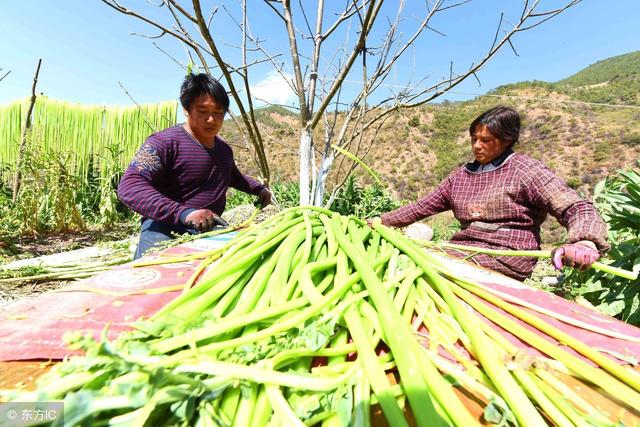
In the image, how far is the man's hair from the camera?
197 centimetres

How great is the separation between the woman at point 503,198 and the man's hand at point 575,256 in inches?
12.8

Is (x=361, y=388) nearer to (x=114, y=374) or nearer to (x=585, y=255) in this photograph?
(x=114, y=374)

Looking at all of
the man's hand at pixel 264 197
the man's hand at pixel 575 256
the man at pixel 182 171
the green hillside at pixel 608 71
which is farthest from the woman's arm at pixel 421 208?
the green hillside at pixel 608 71

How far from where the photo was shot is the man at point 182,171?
1.78 metres

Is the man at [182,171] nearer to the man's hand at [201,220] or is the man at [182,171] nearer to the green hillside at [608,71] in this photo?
the man's hand at [201,220]

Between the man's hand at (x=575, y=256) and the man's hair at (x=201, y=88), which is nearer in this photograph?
the man's hand at (x=575, y=256)

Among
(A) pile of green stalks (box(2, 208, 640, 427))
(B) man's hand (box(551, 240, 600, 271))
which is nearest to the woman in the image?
(B) man's hand (box(551, 240, 600, 271))

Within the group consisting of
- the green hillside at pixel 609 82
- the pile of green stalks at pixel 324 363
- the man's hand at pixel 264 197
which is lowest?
the pile of green stalks at pixel 324 363

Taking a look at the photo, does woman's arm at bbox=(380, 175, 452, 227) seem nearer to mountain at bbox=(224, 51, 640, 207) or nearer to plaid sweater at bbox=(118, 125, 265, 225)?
plaid sweater at bbox=(118, 125, 265, 225)

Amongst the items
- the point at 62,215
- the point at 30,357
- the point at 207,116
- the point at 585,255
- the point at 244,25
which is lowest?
the point at 62,215

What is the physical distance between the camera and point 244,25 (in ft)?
7.06

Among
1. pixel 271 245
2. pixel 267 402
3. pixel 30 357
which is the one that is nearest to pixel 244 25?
pixel 271 245

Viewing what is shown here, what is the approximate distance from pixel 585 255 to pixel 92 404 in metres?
1.60

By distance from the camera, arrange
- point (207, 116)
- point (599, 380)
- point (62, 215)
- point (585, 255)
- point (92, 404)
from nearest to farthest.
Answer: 1. point (92, 404)
2. point (599, 380)
3. point (585, 255)
4. point (207, 116)
5. point (62, 215)
